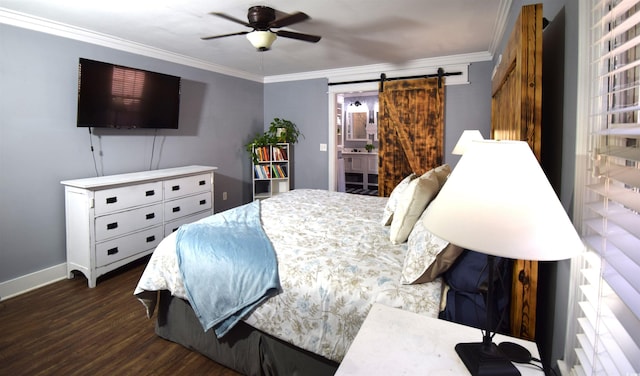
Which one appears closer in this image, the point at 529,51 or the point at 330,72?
the point at 529,51

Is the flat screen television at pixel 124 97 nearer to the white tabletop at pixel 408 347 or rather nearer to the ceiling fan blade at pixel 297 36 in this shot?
the ceiling fan blade at pixel 297 36

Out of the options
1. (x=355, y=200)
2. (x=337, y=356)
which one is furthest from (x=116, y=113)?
(x=337, y=356)

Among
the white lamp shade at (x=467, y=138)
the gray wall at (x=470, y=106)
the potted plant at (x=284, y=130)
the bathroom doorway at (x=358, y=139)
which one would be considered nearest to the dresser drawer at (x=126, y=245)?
the potted plant at (x=284, y=130)

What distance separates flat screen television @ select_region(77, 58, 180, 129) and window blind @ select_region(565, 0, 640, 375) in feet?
12.1

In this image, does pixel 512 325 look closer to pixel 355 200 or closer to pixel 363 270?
pixel 363 270

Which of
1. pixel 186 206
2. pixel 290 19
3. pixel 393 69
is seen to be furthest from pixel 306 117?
pixel 290 19

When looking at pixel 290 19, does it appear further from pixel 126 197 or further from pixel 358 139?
pixel 358 139

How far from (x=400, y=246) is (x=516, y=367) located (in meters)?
1.07

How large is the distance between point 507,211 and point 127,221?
3.40 meters

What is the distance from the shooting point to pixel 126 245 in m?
3.27

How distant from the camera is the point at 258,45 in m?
2.70

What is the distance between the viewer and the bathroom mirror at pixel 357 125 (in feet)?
27.3

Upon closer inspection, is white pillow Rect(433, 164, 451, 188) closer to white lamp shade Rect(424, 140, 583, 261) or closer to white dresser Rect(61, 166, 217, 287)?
white lamp shade Rect(424, 140, 583, 261)

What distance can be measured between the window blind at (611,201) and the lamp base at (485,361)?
0.56 ft
